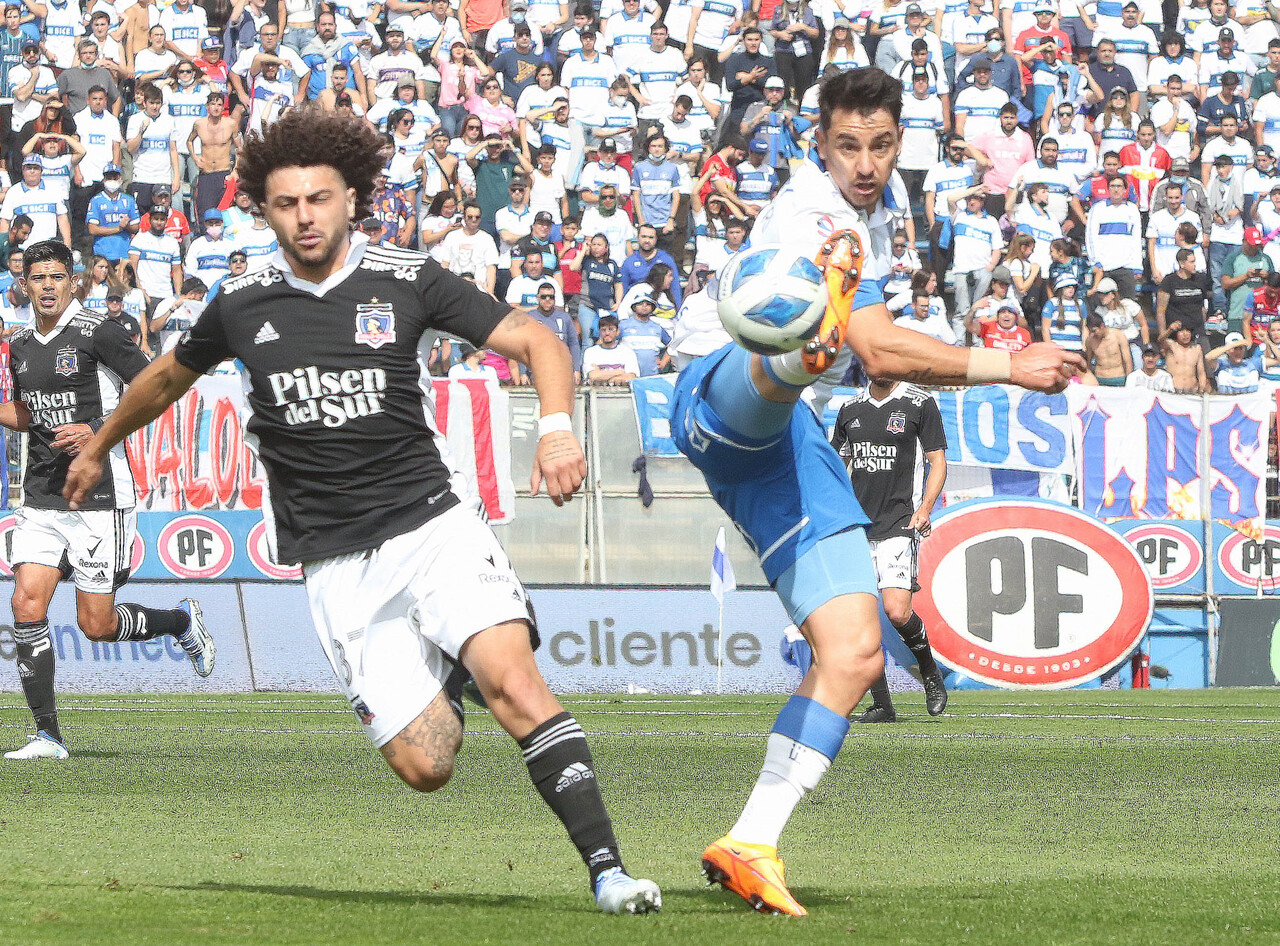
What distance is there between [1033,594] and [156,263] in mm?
10862

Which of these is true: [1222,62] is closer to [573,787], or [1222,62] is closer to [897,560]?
[897,560]

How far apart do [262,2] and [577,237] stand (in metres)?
6.10

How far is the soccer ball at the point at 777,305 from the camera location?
491 cm

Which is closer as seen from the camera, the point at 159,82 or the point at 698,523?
the point at 698,523

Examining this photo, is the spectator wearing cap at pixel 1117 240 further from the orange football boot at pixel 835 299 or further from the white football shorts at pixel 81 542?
the orange football boot at pixel 835 299

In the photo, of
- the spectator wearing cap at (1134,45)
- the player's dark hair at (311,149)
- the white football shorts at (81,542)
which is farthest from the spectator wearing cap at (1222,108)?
the player's dark hair at (311,149)

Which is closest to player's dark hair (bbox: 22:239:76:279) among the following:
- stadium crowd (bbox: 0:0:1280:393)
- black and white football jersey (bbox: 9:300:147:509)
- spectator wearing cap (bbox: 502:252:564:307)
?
black and white football jersey (bbox: 9:300:147:509)

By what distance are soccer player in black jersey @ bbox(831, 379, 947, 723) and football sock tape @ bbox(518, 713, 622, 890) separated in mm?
7455

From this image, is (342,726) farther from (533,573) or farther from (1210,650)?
(1210,650)

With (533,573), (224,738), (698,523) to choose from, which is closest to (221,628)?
(533,573)

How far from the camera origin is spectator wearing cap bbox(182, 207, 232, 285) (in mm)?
21469

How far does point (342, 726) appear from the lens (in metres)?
12.2

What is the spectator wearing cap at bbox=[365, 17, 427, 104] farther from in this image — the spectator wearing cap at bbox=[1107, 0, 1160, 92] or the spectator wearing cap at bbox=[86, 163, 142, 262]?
the spectator wearing cap at bbox=[1107, 0, 1160, 92]

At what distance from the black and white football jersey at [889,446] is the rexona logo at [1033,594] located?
14.9 ft
